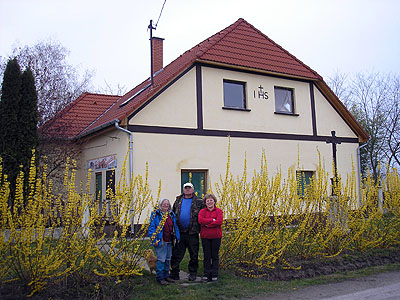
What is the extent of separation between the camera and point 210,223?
6875 mm

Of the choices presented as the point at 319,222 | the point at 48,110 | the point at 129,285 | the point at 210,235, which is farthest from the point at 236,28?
the point at 129,285

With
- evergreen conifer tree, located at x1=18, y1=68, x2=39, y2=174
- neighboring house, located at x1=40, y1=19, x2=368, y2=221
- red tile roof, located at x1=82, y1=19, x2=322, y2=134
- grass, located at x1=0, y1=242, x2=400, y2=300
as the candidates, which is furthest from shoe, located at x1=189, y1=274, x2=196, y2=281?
red tile roof, located at x1=82, y1=19, x2=322, y2=134

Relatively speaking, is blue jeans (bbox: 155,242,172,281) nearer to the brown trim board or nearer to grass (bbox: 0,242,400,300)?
grass (bbox: 0,242,400,300)

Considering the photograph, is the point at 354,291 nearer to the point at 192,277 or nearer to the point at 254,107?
the point at 192,277

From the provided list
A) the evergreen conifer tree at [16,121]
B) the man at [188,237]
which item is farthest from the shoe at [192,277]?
the evergreen conifer tree at [16,121]

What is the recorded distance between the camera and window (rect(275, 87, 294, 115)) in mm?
15758

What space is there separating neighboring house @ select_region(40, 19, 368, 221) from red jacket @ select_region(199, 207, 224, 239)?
4.33 meters

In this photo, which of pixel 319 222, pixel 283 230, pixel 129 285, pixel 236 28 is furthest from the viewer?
pixel 236 28

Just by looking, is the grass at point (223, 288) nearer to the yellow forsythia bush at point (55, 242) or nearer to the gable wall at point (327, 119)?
the yellow forsythia bush at point (55, 242)

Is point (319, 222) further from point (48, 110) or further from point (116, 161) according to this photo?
point (48, 110)

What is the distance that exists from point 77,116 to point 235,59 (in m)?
7.17

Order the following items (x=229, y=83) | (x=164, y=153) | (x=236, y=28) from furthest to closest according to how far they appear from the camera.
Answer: (x=236, y=28)
(x=229, y=83)
(x=164, y=153)

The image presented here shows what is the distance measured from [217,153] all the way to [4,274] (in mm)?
8930

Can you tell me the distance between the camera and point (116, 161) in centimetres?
1309
